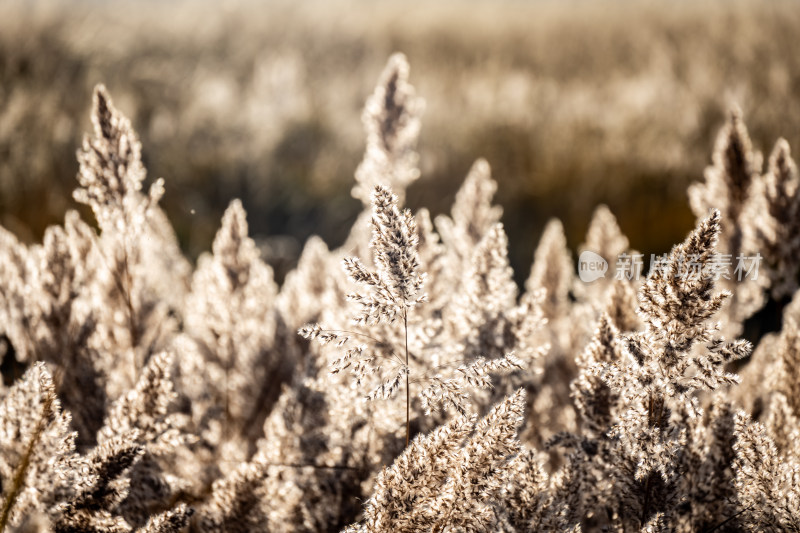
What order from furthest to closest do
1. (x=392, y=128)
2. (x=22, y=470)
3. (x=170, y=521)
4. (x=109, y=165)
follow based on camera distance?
(x=392, y=128) < (x=109, y=165) < (x=170, y=521) < (x=22, y=470)

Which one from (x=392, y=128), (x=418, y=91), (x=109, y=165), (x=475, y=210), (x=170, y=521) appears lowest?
(x=170, y=521)

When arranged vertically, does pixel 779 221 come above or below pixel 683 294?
above

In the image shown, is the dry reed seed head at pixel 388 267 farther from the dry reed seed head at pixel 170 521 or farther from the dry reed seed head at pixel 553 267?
the dry reed seed head at pixel 553 267

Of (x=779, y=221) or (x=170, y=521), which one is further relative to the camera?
(x=779, y=221)

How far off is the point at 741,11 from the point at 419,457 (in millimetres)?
7848

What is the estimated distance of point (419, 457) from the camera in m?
1.03

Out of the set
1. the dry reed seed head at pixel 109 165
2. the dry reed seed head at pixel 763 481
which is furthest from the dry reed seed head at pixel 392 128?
the dry reed seed head at pixel 763 481

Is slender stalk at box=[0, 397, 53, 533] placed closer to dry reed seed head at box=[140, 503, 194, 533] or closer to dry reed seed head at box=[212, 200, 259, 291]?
dry reed seed head at box=[140, 503, 194, 533]

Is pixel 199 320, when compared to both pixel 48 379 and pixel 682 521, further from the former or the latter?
pixel 682 521

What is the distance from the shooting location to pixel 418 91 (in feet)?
21.9

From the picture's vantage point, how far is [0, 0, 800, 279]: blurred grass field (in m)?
4.54

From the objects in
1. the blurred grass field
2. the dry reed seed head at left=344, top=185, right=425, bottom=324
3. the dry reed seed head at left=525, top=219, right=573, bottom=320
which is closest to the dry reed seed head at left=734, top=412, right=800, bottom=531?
the dry reed seed head at left=344, top=185, right=425, bottom=324

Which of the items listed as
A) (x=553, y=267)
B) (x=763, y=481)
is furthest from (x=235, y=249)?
(x=763, y=481)

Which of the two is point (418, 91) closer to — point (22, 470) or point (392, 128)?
point (392, 128)
